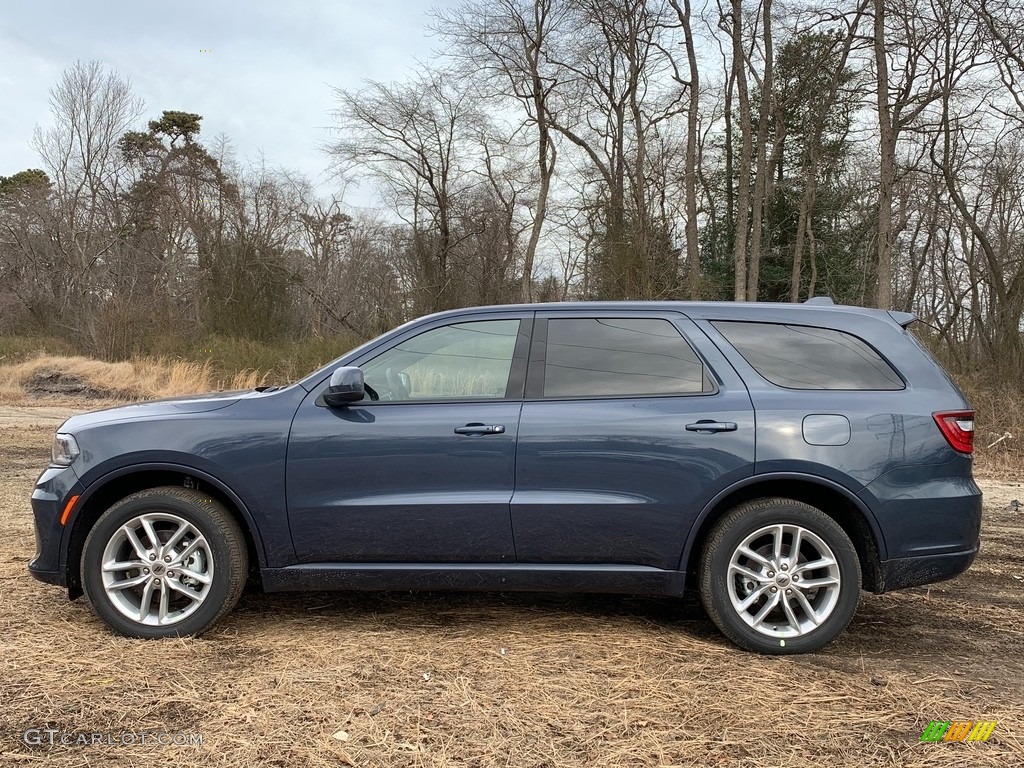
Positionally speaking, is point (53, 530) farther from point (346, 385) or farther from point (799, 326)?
point (799, 326)

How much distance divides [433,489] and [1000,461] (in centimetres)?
945

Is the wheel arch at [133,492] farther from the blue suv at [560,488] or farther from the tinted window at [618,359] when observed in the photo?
the tinted window at [618,359]

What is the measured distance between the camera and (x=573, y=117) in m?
23.1

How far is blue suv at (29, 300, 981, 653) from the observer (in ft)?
11.8

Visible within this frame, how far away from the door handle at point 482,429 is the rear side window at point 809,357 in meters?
1.29

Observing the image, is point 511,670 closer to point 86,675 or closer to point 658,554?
point 658,554

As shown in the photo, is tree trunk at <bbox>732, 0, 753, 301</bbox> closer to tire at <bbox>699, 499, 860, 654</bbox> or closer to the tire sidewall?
tire at <bbox>699, 499, 860, 654</bbox>

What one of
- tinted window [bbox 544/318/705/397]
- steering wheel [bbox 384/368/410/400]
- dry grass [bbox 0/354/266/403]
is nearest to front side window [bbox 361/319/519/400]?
steering wheel [bbox 384/368/410/400]

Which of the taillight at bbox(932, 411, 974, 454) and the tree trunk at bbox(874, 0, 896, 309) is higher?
the tree trunk at bbox(874, 0, 896, 309)

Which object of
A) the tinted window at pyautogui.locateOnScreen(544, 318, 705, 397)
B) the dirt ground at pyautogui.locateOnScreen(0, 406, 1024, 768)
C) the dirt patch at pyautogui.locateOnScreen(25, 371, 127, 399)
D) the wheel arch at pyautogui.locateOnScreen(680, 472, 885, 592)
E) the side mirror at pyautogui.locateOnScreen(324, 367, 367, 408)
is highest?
the tinted window at pyautogui.locateOnScreen(544, 318, 705, 397)

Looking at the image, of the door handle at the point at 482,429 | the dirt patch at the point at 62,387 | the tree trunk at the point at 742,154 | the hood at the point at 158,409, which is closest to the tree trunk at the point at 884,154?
the tree trunk at the point at 742,154

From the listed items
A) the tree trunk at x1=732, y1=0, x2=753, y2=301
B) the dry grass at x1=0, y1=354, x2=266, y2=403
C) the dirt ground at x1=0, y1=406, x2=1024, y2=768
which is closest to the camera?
the dirt ground at x1=0, y1=406, x2=1024, y2=768

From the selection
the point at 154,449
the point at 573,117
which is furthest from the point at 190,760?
the point at 573,117

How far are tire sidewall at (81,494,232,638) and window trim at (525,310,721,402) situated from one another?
172 cm
